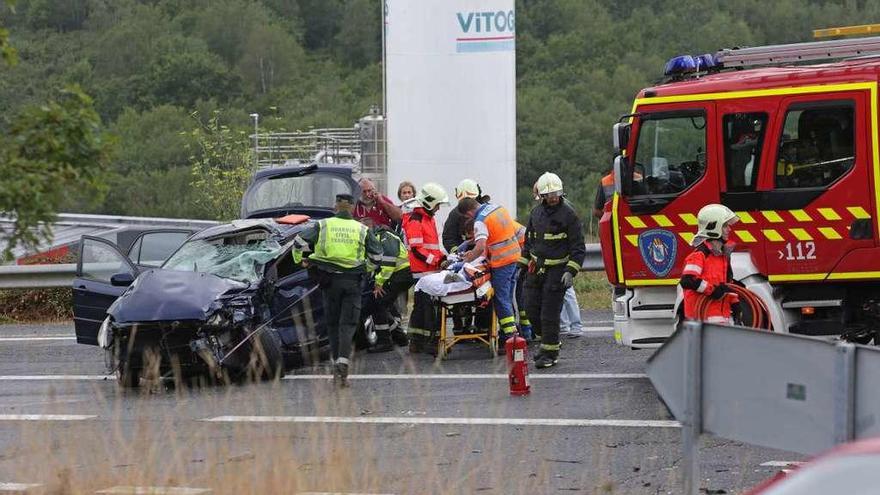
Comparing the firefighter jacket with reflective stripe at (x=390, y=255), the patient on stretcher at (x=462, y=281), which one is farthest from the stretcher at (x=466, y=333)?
the firefighter jacket with reflective stripe at (x=390, y=255)

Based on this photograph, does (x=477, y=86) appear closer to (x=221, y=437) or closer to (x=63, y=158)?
(x=221, y=437)

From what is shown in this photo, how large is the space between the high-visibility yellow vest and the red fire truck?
6.81ft

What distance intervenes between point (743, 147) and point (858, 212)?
1.06 metres

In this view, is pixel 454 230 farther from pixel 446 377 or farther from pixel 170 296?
pixel 170 296

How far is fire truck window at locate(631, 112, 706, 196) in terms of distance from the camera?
485 inches

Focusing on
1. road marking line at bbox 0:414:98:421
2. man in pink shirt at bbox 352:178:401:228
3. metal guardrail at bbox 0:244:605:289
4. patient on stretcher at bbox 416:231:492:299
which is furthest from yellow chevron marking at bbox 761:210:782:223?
metal guardrail at bbox 0:244:605:289

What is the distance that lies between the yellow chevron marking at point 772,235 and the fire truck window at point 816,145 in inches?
14.4

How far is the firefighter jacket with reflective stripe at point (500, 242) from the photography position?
44.8 ft

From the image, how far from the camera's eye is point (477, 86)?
21953 mm

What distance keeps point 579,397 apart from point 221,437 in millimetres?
2998

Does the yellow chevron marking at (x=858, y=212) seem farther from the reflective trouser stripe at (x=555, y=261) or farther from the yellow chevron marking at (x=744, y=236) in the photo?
the reflective trouser stripe at (x=555, y=261)

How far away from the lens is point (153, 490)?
7.90 m

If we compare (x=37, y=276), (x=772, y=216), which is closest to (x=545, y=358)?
(x=772, y=216)

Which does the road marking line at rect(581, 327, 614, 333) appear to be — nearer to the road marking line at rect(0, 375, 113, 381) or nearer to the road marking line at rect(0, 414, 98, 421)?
the road marking line at rect(0, 375, 113, 381)
